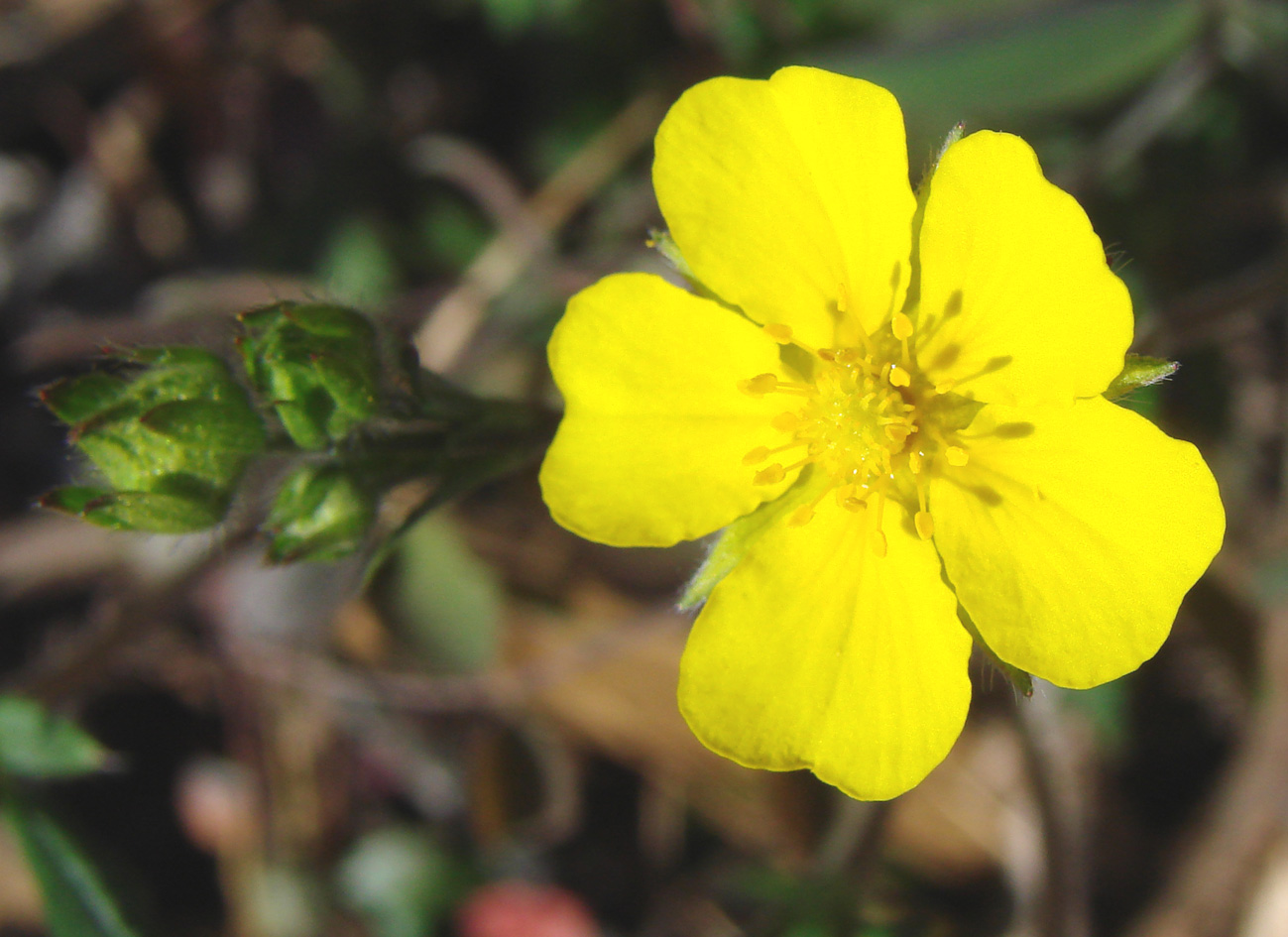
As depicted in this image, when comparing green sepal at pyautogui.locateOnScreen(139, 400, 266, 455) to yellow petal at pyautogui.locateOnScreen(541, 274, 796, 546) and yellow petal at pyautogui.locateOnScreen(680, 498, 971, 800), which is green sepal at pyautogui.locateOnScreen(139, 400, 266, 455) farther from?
yellow petal at pyautogui.locateOnScreen(680, 498, 971, 800)

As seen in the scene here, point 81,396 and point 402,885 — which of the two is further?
point 402,885

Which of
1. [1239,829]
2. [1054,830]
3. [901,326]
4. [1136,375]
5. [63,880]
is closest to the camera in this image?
[1136,375]

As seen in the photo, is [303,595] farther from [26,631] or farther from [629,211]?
[629,211]

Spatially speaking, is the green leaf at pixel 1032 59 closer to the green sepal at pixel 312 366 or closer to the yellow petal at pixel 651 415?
the yellow petal at pixel 651 415

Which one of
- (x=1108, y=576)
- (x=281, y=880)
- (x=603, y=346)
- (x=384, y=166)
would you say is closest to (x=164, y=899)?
(x=281, y=880)

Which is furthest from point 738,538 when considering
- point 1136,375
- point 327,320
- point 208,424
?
point 208,424

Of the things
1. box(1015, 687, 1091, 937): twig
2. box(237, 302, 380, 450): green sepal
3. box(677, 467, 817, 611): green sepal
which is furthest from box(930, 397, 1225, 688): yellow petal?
box(237, 302, 380, 450): green sepal

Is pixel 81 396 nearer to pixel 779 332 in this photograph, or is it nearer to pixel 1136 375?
pixel 779 332
